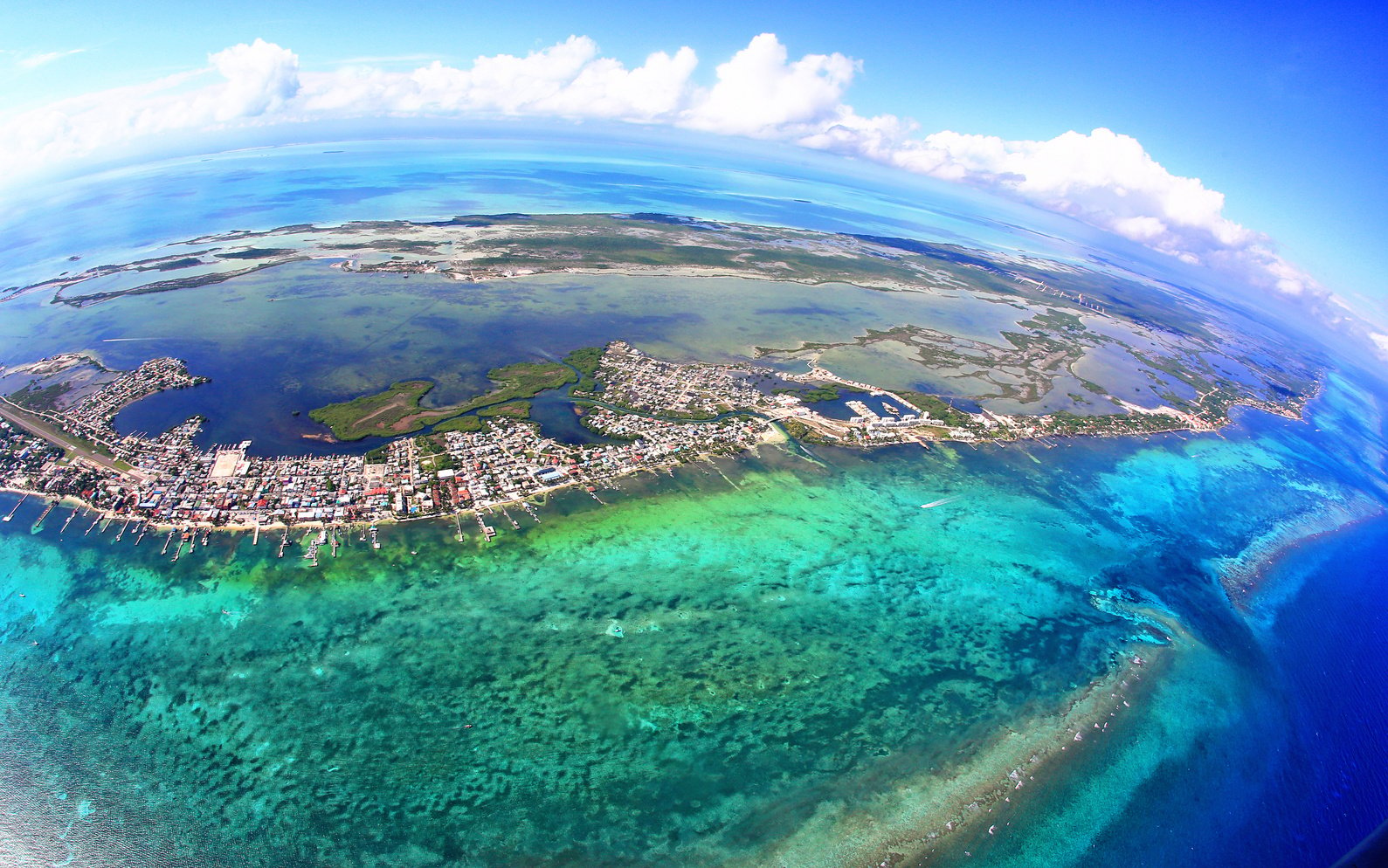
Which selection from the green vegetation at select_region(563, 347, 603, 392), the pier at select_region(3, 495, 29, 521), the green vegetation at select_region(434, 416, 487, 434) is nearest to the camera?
the pier at select_region(3, 495, 29, 521)

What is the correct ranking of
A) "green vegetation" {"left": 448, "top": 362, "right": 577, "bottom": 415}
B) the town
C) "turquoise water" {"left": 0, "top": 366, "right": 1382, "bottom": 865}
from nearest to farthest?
"turquoise water" {"left": 0, "top": 366, "right": 1382, "bottom": 865} → the town → "green vegetation" {"left": 448, "top": 362, "right": 577, "bottom": 415}

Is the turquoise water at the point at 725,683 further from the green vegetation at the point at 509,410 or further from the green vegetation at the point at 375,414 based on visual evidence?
the green vegetation at the point at 509,410

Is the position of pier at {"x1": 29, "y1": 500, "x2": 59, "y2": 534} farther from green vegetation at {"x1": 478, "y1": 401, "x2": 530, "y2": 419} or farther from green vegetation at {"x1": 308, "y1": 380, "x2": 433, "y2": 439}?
green vegetation at {"x1": 478, "y1": 401, "x2": 530, "y2": 419}

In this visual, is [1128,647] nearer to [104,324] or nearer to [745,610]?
[745,610]

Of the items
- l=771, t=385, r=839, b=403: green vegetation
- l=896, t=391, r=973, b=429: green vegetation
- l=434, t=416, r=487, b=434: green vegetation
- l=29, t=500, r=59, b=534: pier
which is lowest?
l=29, t=500, r=59, b=534: pier

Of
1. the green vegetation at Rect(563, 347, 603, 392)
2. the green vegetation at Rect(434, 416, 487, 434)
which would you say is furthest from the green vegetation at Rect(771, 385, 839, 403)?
the green vegetation at Rect(434, 416, 487, 434)

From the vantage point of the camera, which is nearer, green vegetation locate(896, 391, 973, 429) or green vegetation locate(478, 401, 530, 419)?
green vegetation locate(478, 401, 530, 419)

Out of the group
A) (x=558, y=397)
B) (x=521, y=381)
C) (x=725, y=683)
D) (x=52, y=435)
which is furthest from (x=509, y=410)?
(x=52, y=435)
